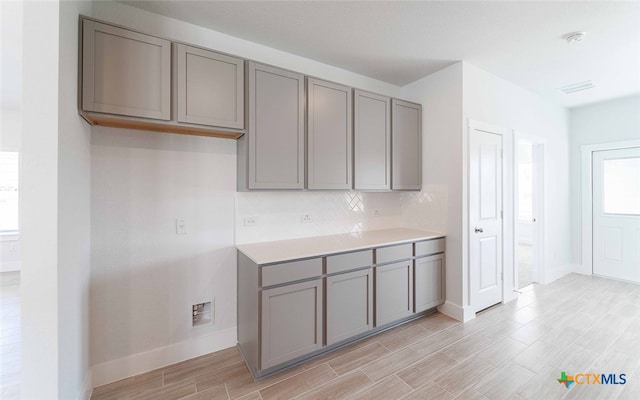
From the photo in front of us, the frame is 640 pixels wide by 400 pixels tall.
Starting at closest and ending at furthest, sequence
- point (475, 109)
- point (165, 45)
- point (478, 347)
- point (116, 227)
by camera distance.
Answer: point (165, 45) → point (116, 227) → point (478, 347) → point (475, 109)

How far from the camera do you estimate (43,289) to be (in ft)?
4.13

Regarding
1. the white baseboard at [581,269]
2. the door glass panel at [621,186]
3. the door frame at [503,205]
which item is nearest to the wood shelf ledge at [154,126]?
the door frame at [503,205]

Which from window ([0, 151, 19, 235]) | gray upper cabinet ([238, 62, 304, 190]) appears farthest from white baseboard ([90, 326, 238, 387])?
window ([0, 151, 19, 235])

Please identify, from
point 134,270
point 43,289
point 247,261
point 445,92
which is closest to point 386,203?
point 445,92

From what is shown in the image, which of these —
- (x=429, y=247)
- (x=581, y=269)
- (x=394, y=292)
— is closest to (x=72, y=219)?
(x=394, y=292)

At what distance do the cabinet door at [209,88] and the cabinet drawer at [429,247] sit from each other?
2192 mm

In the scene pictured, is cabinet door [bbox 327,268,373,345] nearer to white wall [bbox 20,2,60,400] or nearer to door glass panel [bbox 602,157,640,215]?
white wall [bbox 20,2,60,400]

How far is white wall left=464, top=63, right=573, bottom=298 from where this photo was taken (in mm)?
3146

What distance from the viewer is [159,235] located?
2.16 metres

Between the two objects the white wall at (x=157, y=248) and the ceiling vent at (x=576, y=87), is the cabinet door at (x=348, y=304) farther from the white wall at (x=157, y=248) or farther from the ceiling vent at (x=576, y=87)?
the ceiling vent at (x=576, y=87)

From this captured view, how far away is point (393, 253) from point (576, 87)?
3.66 meters

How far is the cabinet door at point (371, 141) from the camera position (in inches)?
111

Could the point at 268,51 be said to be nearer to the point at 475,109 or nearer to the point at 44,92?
the point at 44,92

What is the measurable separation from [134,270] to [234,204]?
92 centimetres
